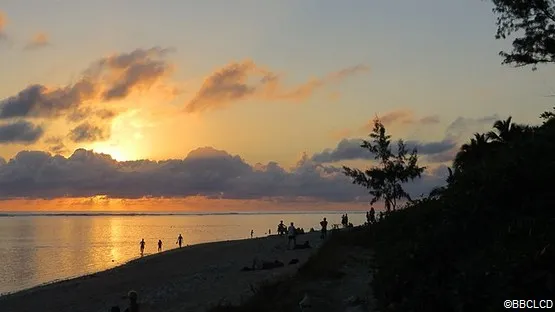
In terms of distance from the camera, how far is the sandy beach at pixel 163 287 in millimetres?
23203

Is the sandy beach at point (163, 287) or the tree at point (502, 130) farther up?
the tree at point (502, 130)

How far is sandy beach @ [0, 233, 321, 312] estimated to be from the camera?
23203 millimetres

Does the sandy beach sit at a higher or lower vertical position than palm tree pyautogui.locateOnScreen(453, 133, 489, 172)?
lower

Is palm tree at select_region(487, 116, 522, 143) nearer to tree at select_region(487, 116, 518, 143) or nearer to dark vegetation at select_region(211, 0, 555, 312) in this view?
tree at select_region(487, 116, 518, 143)

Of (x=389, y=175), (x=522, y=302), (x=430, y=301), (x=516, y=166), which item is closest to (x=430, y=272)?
(x=430, y=301)

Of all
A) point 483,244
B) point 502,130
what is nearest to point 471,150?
point 502,130

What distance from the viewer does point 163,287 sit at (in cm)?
2994

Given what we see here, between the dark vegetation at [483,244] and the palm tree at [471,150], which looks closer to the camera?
the dark vegetation at [483,244]

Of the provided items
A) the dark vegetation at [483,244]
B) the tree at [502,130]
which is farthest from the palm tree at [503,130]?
the dark vegetation at [483,244]

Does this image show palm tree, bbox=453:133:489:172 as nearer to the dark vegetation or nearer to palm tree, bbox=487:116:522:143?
palm tree, bbox=487:116:522:143

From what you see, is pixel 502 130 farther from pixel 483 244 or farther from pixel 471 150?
pixel 483 244

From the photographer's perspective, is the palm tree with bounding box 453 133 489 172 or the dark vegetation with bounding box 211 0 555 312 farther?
the palm tree with bounding box 453 133 489 172

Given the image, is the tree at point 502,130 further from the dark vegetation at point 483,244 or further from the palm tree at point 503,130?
the dark vegetation at point 483,244

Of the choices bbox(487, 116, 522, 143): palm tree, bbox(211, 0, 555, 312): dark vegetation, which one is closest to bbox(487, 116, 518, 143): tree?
bbox(487, 116, 522, 143): palm tree
